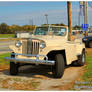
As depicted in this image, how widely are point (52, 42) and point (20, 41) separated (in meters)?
1.14

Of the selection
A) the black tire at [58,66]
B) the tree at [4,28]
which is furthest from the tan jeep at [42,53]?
the tree at [4,28]

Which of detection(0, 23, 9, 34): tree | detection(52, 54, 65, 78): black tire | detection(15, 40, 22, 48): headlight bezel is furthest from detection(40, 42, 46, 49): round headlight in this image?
detection(0, 23, 9, 34): tree

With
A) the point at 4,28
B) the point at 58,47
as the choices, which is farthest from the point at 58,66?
the point at 4,28

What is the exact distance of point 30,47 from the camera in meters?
7.32

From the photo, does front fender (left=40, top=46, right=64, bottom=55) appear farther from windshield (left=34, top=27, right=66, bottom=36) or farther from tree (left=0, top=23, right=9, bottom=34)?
tree (left=0, top=23, right=9, bottom=34)

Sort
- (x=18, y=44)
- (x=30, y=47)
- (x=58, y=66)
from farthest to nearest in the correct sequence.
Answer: (x=18, y=44) → (x=30, y=47) → (x=58, y=66)

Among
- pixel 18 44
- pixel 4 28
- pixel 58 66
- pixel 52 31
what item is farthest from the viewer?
pixel 4 28

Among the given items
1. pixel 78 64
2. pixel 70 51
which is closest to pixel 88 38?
pixel 78 64

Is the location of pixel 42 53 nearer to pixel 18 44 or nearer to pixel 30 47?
pixel 30 47

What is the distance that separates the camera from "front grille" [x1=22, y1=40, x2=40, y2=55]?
723cm

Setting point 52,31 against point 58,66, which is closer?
point 58,66

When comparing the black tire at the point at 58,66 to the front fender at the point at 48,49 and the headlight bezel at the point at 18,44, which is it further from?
the headlight bezel at the point at 18,44

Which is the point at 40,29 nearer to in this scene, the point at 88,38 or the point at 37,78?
the point at 37,78

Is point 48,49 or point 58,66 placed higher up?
point 48,49
